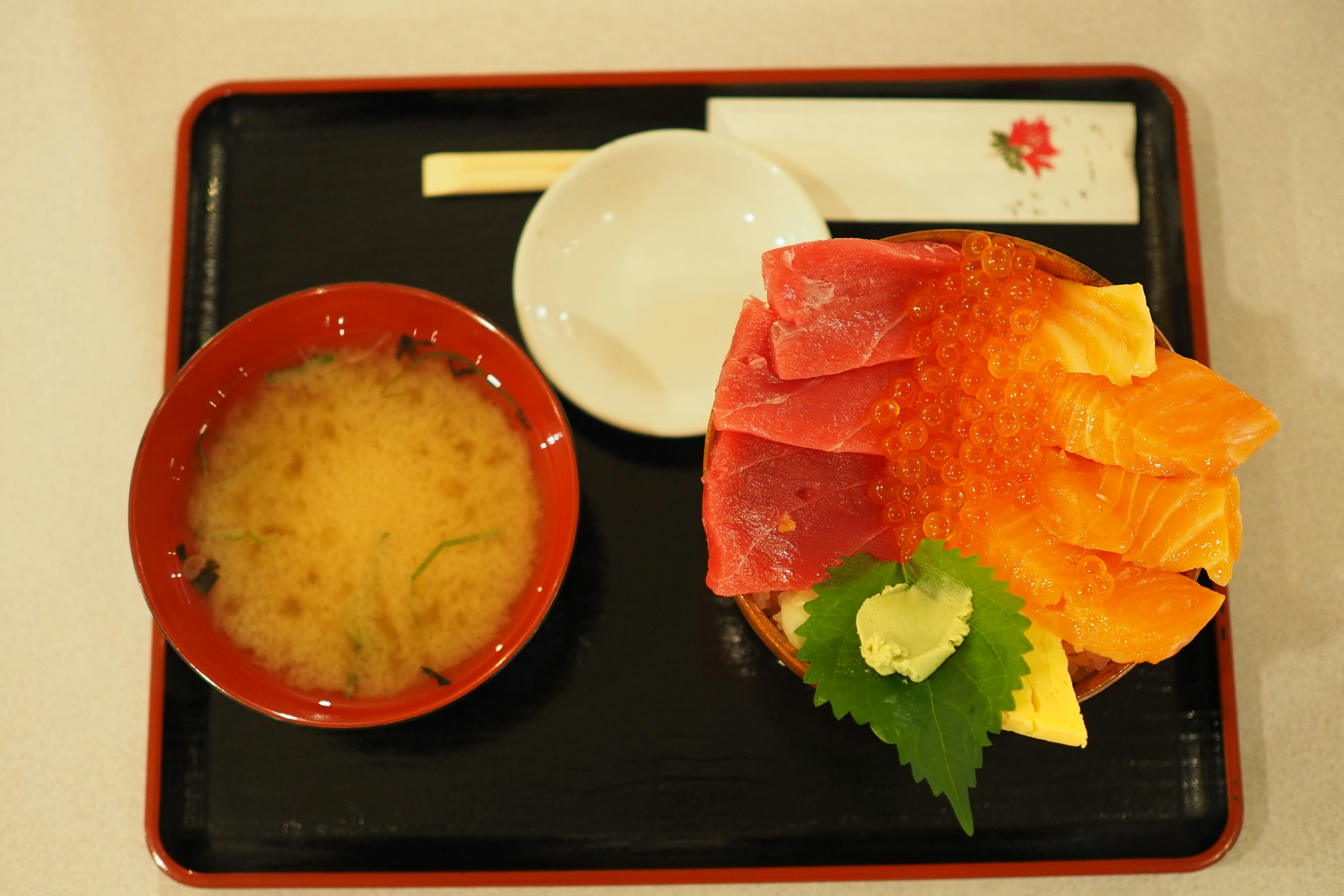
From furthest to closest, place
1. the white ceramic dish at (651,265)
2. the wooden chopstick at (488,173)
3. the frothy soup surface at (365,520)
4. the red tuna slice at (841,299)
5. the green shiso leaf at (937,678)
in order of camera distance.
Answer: the wooden chopstick at (488,173) < the white ceramic dish at (651,265) < the frothy soup surface at (365,520) < the red tuna slice at (841,299) < the green shiso leaf at (937,678)

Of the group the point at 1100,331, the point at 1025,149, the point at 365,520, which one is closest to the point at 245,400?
the point at 365,520

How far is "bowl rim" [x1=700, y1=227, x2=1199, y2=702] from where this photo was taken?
1138mm

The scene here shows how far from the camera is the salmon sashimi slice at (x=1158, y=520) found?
→ 108cm

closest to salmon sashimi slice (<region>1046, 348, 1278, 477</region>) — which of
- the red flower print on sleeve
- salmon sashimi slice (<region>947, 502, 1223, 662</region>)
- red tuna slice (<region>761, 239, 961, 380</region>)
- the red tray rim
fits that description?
salmon sashimi slice (<region>947, 502, 1223, 662</region>)

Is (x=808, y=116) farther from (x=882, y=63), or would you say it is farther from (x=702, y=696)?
(x=702, y=696)

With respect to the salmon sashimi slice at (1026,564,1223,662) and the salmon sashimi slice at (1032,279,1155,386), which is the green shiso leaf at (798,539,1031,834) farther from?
the salmon sashimi slice at (1032,279,1155,386)

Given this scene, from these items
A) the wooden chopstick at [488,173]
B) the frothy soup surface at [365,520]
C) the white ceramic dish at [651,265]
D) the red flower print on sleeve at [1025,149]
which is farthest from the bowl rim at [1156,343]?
the wooden chopstick at [488,173]

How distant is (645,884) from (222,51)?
1639 mm

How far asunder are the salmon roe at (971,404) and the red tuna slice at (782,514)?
4cm

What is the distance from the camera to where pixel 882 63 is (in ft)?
5.39

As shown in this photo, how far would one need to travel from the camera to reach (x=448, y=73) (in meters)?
1.63

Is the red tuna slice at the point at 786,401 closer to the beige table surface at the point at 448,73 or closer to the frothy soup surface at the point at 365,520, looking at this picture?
the frothy soup surface at the point at 365,520

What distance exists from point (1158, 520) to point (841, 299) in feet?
1.56

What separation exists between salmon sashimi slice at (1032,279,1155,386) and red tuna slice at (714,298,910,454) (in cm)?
23
